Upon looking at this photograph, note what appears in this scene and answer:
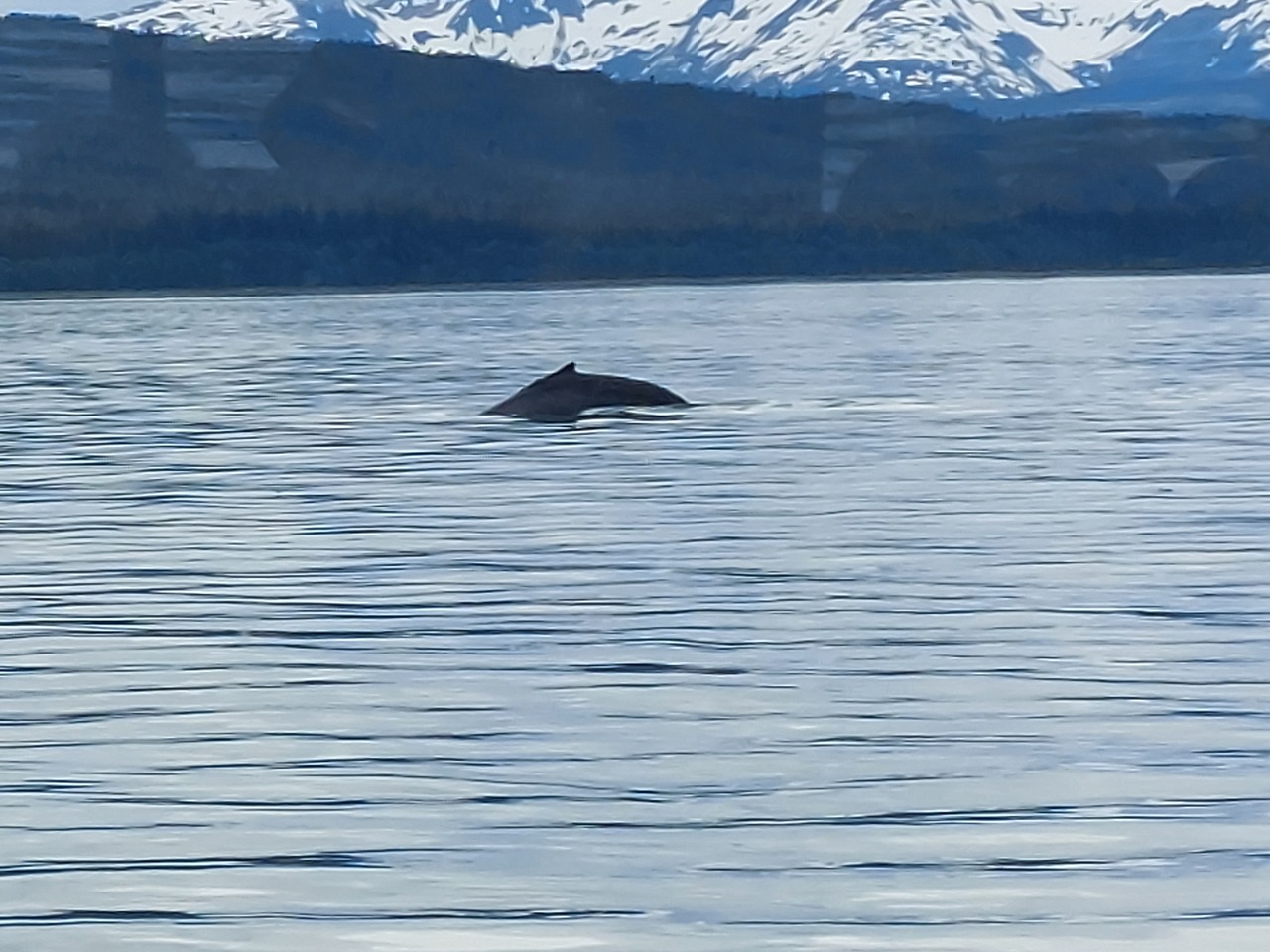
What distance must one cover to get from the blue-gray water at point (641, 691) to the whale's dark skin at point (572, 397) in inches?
160

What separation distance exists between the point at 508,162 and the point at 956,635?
16368 cm

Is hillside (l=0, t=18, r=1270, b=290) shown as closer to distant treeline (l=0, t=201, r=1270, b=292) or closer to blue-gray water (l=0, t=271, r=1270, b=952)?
distant treeline (l=0, t=201, r=1270, b=292)

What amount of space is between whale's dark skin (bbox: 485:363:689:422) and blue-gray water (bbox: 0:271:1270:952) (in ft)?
13.3

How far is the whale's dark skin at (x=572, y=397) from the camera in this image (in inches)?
1614

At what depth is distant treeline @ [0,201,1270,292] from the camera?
14512 centimetres

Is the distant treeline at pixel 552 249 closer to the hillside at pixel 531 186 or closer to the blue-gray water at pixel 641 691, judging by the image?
the hillside at pixel 531 186

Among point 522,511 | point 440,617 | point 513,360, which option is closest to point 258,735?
point 440,617

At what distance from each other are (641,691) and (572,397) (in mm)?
26199

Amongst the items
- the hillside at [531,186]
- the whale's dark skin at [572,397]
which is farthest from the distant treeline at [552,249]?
the whale's dark skin at [572,397]

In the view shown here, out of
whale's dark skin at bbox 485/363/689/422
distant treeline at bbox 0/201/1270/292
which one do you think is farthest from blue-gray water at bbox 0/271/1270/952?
distant treeline at bbox 0/201/1270/292

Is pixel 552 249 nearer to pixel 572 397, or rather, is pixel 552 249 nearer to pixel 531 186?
pixel 531 186

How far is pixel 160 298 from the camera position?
458ft

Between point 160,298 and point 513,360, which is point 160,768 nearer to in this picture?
point 513,360

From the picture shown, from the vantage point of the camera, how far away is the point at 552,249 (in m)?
165
